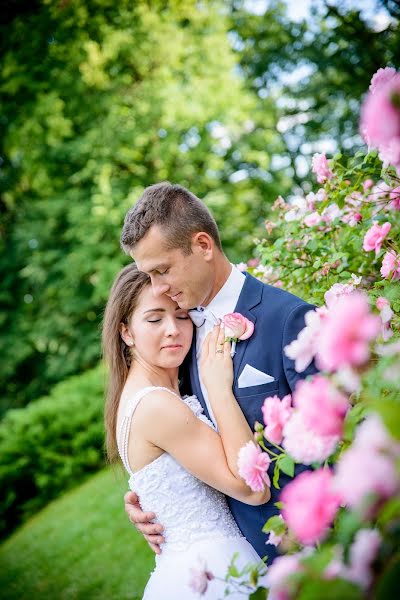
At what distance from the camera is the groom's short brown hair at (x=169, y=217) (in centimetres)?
254

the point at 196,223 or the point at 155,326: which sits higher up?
the point at 196,223

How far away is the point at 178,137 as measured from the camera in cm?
1334

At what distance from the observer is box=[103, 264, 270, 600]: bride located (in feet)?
7.50

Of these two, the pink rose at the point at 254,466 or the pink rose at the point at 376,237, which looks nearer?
the pink rose at the point at 254,466

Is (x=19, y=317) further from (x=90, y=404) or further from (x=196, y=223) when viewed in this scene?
(x=196, y=223)

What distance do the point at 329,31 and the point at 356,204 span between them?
9563 millimetres

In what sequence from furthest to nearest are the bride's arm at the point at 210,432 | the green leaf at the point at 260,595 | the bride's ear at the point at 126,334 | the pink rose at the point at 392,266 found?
1. the bride's ear at the point at 126,334
2. the bride's arm at the point at 210,432
3. the pink rose at the point at 392,266
4. the green leaf at the point at 260,595

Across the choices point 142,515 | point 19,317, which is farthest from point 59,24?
point 19,317

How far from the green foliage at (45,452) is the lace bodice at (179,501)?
314 inches

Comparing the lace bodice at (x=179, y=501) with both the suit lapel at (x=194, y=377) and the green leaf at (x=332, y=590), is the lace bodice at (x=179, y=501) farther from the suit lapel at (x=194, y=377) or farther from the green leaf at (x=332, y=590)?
the green leaf at (x=332, y=590)

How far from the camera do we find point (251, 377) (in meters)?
2.28

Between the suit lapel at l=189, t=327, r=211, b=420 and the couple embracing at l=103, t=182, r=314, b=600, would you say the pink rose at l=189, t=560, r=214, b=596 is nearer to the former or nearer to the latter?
the couple embracing at l=103, t=182, r=314, b=600

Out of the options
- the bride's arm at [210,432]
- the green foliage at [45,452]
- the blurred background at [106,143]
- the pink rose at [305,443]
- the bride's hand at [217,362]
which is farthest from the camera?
the green foliage at [45,452]

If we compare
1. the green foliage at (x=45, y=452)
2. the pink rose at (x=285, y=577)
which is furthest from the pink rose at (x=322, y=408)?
the green foliage at (x=45, y=452)
